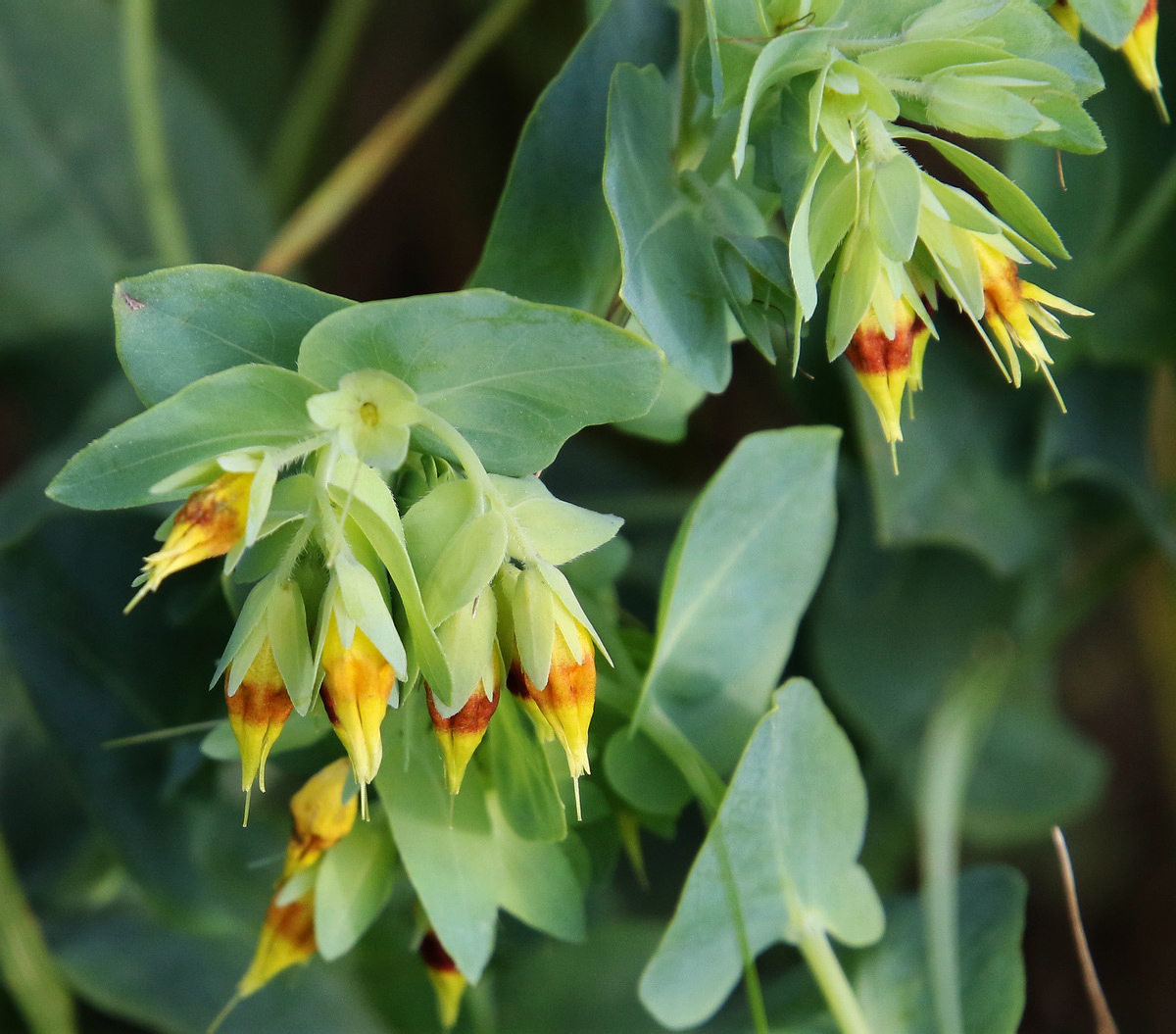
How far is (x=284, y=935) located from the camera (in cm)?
44

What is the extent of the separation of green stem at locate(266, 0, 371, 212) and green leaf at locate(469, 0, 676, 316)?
1.88ft

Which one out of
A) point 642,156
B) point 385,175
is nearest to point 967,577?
point 642,156

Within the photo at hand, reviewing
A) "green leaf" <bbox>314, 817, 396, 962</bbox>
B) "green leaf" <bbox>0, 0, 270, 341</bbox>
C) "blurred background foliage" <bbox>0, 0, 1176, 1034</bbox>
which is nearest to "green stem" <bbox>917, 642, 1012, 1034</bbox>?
"blurred background foliage" <bbox>0, 0, 1176, 1034</bbox>

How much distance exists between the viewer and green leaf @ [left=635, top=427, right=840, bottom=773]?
0.48m

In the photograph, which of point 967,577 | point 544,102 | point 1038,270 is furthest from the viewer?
point 967,577

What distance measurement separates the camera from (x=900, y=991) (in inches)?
21.4

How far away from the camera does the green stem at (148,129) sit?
0.74 metres

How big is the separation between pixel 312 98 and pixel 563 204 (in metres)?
0.61

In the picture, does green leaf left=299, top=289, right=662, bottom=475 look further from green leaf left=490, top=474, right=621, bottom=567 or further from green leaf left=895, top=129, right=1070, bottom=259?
green leaf left=895, top=129, right=1070, bottom=259

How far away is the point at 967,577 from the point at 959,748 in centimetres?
15

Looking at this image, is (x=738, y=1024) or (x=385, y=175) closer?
(x=738, y=1024)

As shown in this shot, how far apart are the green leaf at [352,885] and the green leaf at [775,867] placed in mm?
117

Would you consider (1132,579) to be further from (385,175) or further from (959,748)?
(385,175)

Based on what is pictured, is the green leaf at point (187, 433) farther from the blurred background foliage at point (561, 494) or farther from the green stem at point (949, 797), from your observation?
the green stem at point (949, 797)
